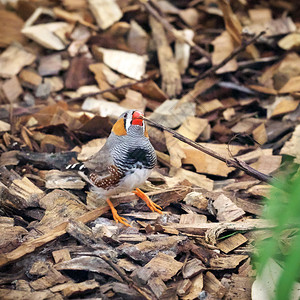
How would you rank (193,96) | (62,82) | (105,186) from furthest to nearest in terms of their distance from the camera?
1. (62,82)
2. (193,96)
3. (105,186)

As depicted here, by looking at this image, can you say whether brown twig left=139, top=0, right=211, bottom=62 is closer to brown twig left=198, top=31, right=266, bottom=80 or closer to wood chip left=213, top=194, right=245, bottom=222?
brown twig left=198, top=31, right=266, bottom=80

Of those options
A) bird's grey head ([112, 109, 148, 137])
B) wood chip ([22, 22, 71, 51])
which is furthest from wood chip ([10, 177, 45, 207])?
wood chip ([22, 22, 71, 51])

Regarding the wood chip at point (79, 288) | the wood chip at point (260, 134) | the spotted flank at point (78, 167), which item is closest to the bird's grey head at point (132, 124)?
the spotted flank at point (78, 167)

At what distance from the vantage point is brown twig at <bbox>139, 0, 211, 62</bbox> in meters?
5.41

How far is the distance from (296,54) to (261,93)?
0.69 m

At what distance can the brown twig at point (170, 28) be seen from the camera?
5414mm

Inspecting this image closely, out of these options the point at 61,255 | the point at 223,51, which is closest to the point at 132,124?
the point at 61,255

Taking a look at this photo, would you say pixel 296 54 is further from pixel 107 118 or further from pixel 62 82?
pixel 62 82

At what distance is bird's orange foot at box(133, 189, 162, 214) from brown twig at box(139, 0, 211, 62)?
2.24 m

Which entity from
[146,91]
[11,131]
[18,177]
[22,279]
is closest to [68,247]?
[22,279]

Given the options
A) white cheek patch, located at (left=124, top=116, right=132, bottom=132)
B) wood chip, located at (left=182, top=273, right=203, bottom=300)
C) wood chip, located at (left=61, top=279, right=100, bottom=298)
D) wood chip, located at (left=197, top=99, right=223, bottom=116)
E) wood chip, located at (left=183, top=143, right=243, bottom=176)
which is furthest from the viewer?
wood chip, located at (left=197, top=99, right=223, bottom=116)

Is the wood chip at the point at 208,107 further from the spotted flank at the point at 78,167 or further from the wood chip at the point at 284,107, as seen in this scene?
the spotted flank at the point at 78,167

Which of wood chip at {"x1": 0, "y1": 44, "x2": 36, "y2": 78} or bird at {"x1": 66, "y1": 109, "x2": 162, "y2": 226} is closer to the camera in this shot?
bird at {"x1": 66, "y1": 109, "x2": 162, "y2": 226}

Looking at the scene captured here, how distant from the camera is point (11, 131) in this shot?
452 cm
